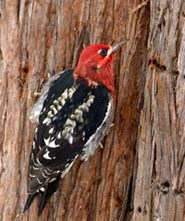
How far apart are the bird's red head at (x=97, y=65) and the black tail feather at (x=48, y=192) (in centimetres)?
78

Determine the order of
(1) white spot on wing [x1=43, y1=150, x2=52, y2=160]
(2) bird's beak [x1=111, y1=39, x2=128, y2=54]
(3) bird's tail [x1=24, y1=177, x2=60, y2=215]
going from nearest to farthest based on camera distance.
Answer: (1) white spot on wing [x1=43, y1=150, x2=52, y2=160]
(3) bird's tail [x1=24, y1=177, x2=60, y2=215]
(2) bird's beak [x1=111, y1=39, x2=128, y2=54]

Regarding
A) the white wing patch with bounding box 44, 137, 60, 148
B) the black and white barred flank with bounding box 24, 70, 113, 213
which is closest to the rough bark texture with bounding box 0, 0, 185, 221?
the black and white barred flank with bounding box 24, 70, 113, 213

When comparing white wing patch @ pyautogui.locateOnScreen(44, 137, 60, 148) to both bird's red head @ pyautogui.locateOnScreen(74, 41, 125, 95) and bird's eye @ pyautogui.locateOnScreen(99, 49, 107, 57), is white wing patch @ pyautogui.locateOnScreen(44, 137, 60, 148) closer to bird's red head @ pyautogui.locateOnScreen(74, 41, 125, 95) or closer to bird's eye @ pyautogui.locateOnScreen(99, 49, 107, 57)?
bird's red head @ pyautogui.locateOnScreen(74, 41, 125, 95)

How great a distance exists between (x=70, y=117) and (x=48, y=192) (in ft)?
1.88

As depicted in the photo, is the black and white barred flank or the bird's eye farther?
the bird's eye

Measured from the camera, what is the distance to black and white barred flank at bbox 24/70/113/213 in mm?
5000

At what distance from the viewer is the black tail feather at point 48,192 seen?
5.12 metres

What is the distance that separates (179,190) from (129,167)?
52cm

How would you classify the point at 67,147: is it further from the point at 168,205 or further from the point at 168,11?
the point at 168,11

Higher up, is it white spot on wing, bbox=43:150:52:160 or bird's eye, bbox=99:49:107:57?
bird's eye, bbox=99:49:107:57

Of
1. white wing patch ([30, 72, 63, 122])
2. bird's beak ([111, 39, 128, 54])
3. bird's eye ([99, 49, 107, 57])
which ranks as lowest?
white wing patch ([30, 72, 63, 122])

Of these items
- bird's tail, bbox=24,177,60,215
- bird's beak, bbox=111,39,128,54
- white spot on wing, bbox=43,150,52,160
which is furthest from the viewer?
bird's beak, bbox=111,39,128,54

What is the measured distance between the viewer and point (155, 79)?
16.7 feet

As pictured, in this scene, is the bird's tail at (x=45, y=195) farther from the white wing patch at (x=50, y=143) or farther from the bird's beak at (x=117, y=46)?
the bird's beak at (x=117, y=46)
